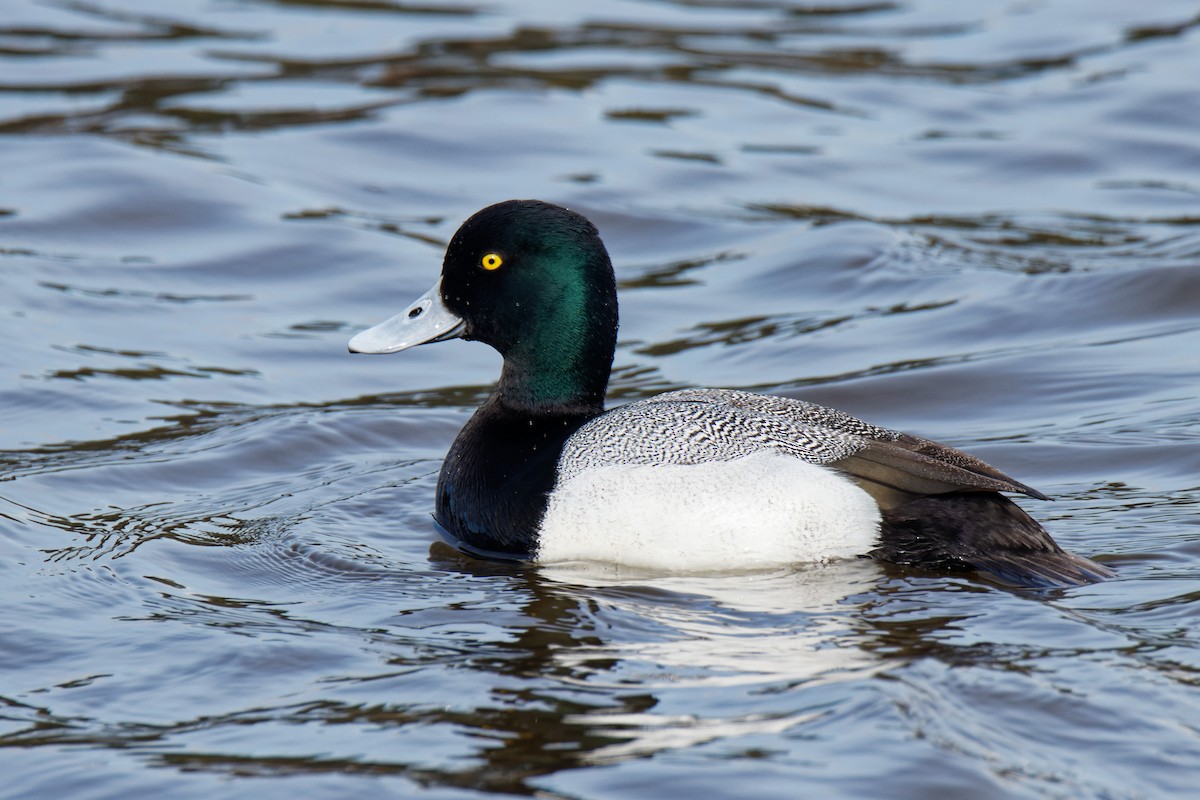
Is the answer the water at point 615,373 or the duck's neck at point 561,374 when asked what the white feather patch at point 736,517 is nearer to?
the water at point 615,373

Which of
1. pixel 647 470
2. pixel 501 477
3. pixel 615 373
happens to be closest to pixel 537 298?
pixel 501 477

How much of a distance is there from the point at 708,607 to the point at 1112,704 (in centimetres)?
139

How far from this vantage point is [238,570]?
6.34 m

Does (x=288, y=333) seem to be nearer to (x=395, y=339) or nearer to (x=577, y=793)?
(x=395, y=339)

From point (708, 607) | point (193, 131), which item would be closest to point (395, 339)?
point (708, 607)

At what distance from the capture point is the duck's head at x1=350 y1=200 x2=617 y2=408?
6660mm

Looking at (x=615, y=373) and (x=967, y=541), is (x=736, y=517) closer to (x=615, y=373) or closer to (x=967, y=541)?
(x=967, y=541)

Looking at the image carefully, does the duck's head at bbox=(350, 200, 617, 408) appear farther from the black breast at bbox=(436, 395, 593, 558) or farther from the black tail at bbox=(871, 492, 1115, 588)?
the black tail at bbox=(871, 492, 1115, 588)

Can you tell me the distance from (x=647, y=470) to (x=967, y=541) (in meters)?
1.14

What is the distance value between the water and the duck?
125 millimetres

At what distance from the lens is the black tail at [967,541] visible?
583cm

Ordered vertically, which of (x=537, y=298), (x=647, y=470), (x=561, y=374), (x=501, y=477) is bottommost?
(x=501, y=477)

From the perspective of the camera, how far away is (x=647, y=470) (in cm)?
602

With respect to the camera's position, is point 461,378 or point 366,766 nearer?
point 366,766
